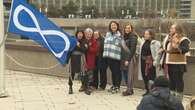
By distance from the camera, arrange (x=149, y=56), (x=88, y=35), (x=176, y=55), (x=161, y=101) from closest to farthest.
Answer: (x=161, y=101) → (x=176, y=55) → (x=149, y=56) → (x=88, y=35)

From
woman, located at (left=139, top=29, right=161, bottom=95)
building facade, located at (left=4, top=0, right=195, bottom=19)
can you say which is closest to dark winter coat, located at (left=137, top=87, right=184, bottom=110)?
woman, located at (left=139, top=29, right=161, bottom=95)

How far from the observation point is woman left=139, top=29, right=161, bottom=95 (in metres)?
11.8

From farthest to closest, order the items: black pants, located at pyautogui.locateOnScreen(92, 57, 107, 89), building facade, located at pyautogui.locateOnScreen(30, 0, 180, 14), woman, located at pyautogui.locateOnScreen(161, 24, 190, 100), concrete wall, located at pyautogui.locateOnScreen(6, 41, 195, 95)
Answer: building facade, located at pyautogui.locateOnScreen(30, 0, 180, 14)
concrete wall, located at pyautogui.locateOnScreen(6, 41, 195, 95)
black pants, located at pyautogui.locateOnScreen(92, 57, 107, 89)
woman, located at pyautogui.locateOnScreen(161, 24, 190, 100)

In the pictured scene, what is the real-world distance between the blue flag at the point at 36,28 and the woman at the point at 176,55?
96.7 inches

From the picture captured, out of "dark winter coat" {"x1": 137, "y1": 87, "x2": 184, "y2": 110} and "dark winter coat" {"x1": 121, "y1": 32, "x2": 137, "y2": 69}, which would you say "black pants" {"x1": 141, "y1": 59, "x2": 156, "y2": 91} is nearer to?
"dark winter coat" {"x1": 121, "y1": 32, "x2": 137, "y2": 69}

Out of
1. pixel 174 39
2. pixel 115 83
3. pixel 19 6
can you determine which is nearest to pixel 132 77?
pixel 115 83

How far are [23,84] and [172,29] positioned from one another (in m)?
5.22

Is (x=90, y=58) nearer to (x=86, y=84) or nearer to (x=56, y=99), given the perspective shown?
(x=86, y=84)

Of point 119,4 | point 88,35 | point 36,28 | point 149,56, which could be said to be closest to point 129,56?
point 149,56

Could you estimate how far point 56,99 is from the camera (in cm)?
1201

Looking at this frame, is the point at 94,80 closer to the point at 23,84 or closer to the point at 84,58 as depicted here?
the point at 84,58

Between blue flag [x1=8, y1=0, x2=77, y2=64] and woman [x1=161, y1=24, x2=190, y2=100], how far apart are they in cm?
246

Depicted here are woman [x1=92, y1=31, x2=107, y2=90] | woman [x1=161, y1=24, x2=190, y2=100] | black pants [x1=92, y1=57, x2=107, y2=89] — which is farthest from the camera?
black pants [x1=92, y1=57, x2=107, y2=89]

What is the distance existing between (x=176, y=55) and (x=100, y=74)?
260cm
